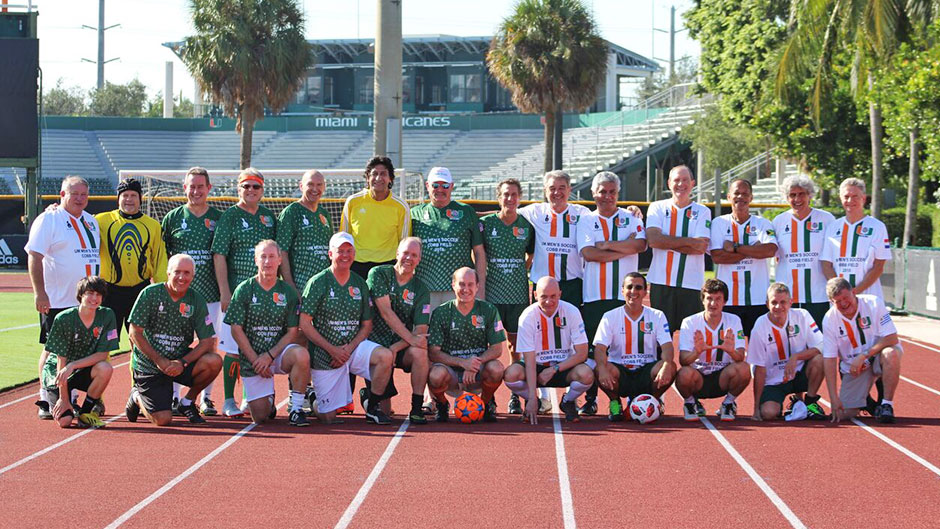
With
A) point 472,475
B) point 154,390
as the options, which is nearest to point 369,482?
point 472,475

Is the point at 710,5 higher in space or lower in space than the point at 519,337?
higher

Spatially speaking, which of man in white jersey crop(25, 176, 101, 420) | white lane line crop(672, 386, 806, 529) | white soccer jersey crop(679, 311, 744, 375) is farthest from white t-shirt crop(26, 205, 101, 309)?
white lane line crop(672, 386, 806, 529)

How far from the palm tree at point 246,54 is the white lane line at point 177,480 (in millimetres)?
26669

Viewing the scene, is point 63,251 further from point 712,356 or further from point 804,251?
point 804,251

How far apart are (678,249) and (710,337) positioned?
852mm

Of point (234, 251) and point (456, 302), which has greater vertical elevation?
point (234, 251)

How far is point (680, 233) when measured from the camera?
10.0m

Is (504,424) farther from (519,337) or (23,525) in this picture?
(23,525)

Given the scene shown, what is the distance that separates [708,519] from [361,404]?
4100 mm

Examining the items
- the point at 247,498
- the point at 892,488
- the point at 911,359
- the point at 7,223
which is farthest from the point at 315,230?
the point at 7,223

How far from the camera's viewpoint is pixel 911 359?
14141 millimetres

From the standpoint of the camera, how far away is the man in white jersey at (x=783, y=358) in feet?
30.9

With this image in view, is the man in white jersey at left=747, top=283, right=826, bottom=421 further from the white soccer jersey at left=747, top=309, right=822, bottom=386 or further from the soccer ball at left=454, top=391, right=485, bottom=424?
the soccer ball at left=454, top=391, right=485, bottom=424

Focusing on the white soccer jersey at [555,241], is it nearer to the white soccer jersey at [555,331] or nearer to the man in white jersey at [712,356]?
the white soccer jersey at [555,331]
